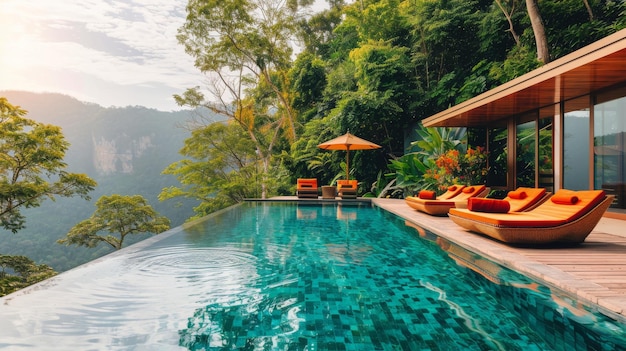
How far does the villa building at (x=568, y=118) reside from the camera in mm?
5723

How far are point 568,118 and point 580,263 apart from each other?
5.05 metres

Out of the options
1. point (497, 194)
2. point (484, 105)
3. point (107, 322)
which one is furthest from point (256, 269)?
point (497, 194)

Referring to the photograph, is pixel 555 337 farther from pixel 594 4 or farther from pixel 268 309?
pixel 594 4

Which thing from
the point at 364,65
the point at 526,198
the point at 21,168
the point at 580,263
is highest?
the point at 364,65

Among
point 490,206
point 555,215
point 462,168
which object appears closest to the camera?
point 555,215

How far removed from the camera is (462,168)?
1034 cm

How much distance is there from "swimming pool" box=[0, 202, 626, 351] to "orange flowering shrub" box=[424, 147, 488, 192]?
550 cm

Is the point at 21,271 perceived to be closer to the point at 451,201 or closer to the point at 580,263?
the point at 451,201

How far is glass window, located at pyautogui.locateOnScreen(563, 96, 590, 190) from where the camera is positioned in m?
7.37

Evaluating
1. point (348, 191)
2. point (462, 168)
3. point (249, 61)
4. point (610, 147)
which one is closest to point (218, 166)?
point (249, 61)

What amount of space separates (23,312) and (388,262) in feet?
11.2

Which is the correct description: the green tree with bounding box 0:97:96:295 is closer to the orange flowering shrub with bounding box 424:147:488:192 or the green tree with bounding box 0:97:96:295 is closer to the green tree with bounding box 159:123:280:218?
the green tree with bounding box 159:123:280:218

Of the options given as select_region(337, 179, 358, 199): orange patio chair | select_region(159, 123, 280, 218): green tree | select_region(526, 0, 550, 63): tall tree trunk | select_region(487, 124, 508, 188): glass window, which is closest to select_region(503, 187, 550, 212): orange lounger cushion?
select_region(487, 124, 508, 188): glass window

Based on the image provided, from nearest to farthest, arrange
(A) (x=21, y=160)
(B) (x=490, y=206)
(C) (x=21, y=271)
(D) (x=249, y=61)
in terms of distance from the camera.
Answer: (B) (x=490, y=206) < (C) (x=21, y=271) < (A) (x=21, y=160) < (D) (x=249, y=61)
